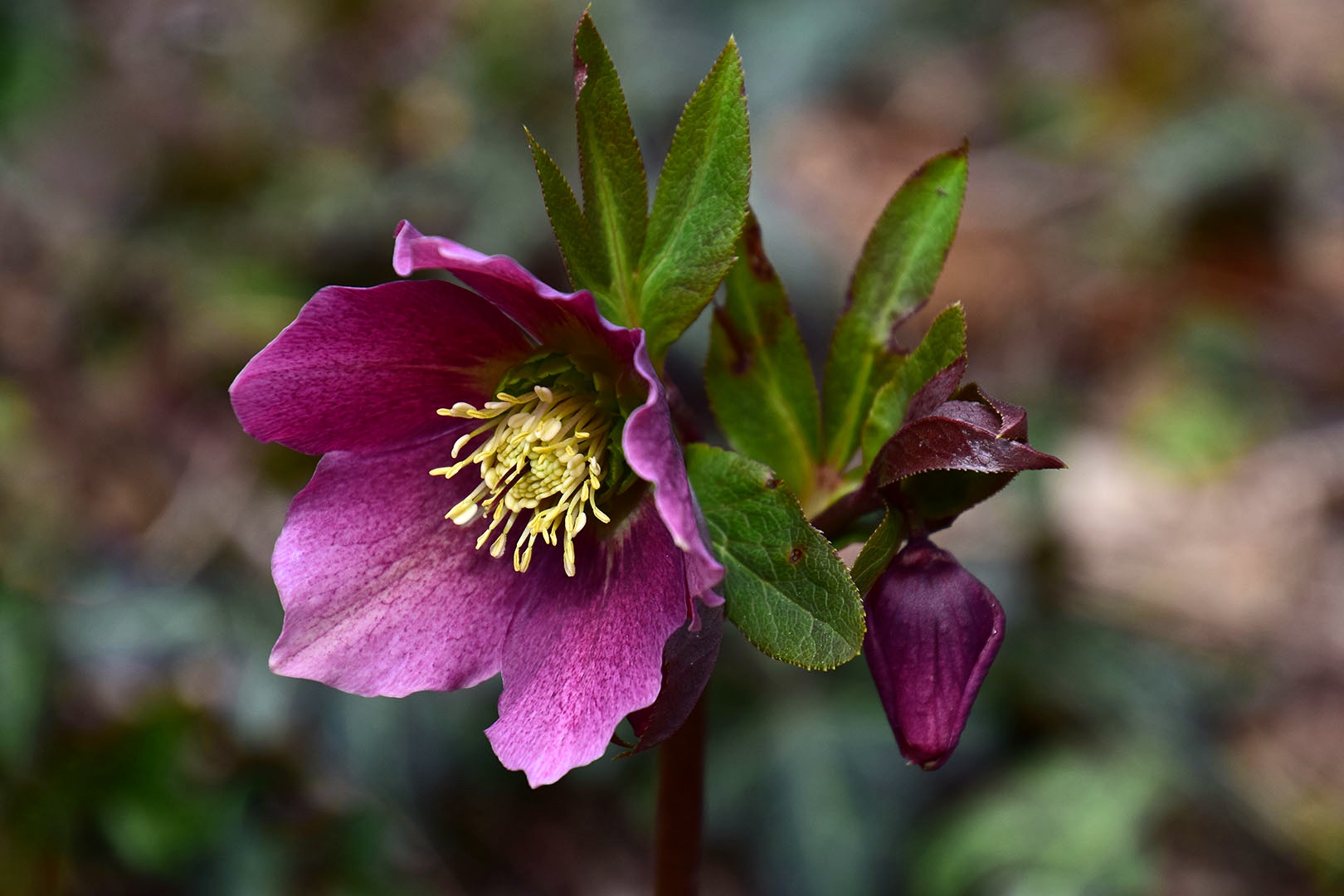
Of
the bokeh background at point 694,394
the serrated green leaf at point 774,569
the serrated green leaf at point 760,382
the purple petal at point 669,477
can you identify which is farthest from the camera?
the bokeh background at point 694,394

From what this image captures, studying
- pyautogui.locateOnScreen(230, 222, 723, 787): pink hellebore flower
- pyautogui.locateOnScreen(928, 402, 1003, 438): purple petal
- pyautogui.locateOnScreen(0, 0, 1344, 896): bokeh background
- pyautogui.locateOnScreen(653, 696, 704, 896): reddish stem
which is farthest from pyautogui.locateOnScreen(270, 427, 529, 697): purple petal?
pyautogui.locateOnScreen(0, 0, 1344, 896): bokeh background

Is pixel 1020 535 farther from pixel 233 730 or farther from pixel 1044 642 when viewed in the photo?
pixel 233 730

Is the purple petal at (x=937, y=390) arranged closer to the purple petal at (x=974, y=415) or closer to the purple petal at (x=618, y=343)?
the purple petal at (x=974, y=415)

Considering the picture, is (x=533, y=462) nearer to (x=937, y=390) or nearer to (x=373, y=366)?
(x=373, y=366)

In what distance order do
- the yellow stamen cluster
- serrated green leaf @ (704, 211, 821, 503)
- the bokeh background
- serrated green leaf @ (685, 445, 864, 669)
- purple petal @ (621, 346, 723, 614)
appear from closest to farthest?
1. purple petal @ (621, 346, 723, 614)
2. serrated green leaf @ (685, 445, 864, 669)
3. the yellow stamen cluster
4. serrated green leaf @ (704, 211, 821, 503)
5. the bokeh background

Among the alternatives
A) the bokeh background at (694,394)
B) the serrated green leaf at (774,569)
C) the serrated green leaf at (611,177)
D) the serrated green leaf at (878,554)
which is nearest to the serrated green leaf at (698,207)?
the serrated green leaf at (611,177)

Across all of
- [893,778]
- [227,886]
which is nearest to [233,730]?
[227,886]

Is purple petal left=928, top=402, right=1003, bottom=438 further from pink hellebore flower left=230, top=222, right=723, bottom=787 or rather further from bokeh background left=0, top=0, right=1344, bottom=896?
bokeh background left=0, top=0, right=1344, bottom=896
